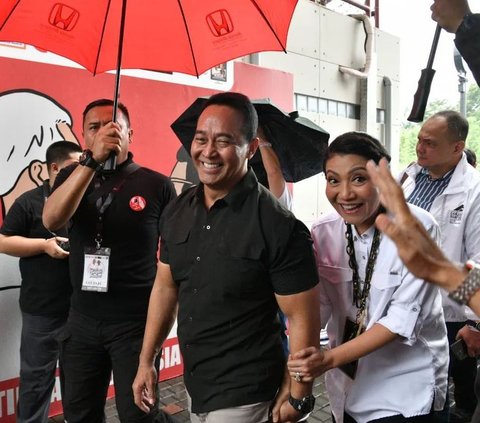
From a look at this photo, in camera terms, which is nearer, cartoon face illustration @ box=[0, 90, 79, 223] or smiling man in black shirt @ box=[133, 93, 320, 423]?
smiling man in black shirt @ box=[133, 93, 320, 423]

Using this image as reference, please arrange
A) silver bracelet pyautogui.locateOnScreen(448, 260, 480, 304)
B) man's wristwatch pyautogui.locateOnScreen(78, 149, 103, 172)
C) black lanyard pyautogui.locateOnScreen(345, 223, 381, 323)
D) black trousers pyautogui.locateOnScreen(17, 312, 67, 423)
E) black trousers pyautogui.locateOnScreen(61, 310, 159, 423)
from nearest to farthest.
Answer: silver bracelet pyautogui.locateOnScreen(448, 260, 480, 304) < black lanyard pyautogui.locateOnScreen(345, 223, 381, 323) < man's wristwatch pyautogui.locateOnScreen(78, 149, 103, 172) < black trousers pyautogui.locateOnScreen(61, 310, 159, 423) < black trousers pyautogui.locateOnScreen(17, 312, 67, 423)

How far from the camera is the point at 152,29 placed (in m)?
2.27

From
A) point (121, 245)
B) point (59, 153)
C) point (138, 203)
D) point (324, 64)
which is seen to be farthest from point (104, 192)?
point (324, 64)

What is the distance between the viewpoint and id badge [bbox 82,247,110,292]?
2.21m

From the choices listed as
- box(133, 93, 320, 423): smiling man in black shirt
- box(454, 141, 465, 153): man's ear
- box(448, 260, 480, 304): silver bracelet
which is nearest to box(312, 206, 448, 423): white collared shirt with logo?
box(133, 93, 320, 423): smiling man in black shirt

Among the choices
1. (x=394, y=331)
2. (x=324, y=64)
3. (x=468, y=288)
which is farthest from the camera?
(x=324, y=64)

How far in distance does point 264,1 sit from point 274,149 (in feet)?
2.59

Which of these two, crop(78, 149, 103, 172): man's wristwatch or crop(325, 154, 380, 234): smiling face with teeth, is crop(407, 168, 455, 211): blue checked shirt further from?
crop(78, 149, 103, 172): man's wristwatch

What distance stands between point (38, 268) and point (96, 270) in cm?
79

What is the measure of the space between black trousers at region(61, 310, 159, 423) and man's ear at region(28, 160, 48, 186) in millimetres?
1308

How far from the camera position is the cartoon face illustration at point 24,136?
303cm

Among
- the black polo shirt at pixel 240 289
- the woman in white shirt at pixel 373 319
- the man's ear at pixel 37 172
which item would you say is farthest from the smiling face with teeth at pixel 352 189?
the man's ear at pixel 37 172

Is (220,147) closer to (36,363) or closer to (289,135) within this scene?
(289,135)

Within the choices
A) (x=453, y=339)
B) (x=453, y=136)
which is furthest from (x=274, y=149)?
(x=453, y=339)
